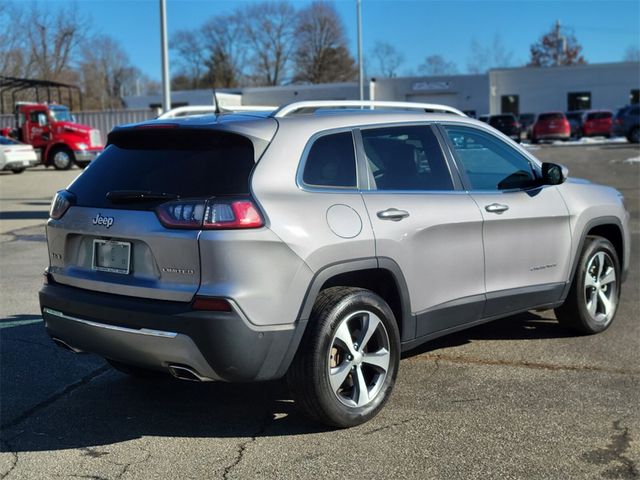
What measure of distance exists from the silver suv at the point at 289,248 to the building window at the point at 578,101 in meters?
52.4

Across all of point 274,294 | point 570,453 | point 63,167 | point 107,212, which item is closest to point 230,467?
point 274,294

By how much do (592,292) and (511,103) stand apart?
51.2 metres

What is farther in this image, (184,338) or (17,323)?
(17,323)

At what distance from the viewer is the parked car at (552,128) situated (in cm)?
3812

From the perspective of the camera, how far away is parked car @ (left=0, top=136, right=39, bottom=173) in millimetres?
25922

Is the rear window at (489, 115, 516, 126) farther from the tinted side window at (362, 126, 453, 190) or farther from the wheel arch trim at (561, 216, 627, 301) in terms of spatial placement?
the tinted side window at (362, 126, 453, 190)

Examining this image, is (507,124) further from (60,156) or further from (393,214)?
(393,214)

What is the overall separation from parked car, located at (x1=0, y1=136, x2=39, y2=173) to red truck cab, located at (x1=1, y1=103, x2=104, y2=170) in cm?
172

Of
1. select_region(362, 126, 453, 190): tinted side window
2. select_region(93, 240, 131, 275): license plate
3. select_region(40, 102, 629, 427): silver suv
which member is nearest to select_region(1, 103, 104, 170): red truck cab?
select_region(40, 102, 629, 427): silver suv

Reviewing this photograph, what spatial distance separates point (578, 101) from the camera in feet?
175

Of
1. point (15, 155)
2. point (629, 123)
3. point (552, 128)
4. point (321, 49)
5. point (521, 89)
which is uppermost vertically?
point (321, 49)

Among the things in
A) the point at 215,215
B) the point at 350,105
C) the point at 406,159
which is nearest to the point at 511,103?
the point at 350,105

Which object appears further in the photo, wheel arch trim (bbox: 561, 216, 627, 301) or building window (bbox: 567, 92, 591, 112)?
building window (bbox: 567, 92, 591, 112)

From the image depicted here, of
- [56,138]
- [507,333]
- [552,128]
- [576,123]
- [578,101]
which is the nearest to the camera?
[507,333]
